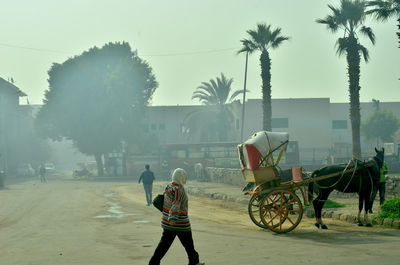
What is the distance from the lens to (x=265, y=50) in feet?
156

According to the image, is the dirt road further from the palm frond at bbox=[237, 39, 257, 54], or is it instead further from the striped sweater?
the palm frond at bbox=[237, 39, 257, 54]

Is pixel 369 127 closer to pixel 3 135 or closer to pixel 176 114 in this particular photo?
pixel 176 114

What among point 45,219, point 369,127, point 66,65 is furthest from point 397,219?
point 369,127

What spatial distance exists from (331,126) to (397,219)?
7229 cm

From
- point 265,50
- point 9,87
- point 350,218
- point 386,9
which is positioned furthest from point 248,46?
point 9,87

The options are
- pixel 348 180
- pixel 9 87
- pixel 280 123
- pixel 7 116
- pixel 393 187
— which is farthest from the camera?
pixel 9 87

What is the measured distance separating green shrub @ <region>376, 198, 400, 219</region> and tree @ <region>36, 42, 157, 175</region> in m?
57.3

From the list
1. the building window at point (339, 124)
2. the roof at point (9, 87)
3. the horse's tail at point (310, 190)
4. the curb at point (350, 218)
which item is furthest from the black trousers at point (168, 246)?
the building window at point (339, 124)

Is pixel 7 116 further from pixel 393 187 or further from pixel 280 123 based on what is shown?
pixel 393 187

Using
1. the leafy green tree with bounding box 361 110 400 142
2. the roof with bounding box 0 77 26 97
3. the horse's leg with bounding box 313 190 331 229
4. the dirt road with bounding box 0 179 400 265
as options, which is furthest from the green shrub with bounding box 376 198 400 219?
the roof with bounding box 0 77 26 97

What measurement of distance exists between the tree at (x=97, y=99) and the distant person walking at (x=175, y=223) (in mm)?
62309

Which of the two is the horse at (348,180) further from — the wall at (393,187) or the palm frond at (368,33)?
the palm frond at (368,33)

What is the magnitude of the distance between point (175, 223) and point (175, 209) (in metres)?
0.21

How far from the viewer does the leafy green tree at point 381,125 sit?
3310 inches
